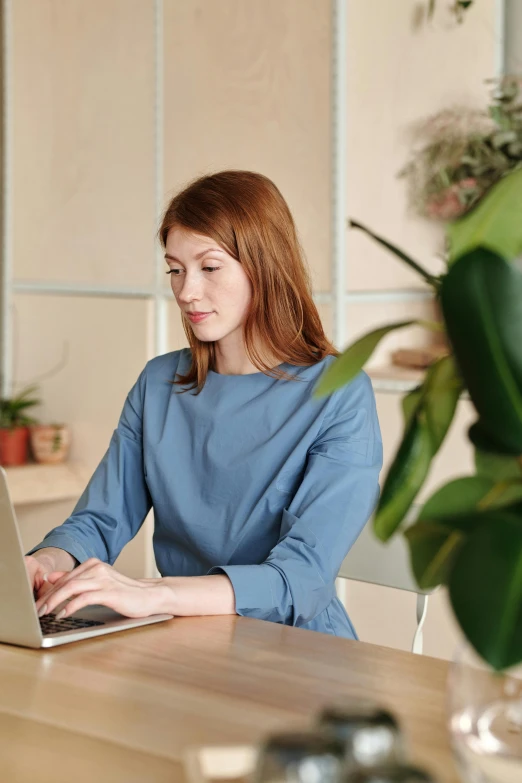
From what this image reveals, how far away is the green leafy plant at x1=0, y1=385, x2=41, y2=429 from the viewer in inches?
137

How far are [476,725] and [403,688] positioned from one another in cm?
36

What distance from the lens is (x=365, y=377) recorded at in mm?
1891

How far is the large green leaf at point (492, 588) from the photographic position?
593mm

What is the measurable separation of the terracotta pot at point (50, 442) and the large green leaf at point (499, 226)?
9.10ft

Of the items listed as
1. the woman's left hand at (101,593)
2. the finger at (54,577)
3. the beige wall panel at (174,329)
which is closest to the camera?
the woman's left hand at (101,593)

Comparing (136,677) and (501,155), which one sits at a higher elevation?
(501,155)

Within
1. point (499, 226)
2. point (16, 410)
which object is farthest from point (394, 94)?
point (499, 226)

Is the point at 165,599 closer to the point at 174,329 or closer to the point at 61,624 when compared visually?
the point at 61,624

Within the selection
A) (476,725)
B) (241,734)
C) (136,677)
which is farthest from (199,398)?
(476,725)

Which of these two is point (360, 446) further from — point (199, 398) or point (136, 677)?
point (136, 677)

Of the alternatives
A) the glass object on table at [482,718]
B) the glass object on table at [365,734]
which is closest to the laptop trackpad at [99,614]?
the glass object on table at [482,718]

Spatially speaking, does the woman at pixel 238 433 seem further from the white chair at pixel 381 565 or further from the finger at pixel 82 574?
the finger at pixel 82 574

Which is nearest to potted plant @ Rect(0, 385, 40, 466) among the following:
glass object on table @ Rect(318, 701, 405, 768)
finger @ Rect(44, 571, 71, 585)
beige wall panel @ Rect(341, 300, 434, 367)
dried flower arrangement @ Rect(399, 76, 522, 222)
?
beige wall panel @ Rect(341, 300, 434, 367)

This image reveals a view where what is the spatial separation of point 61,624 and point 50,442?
2033 mm
